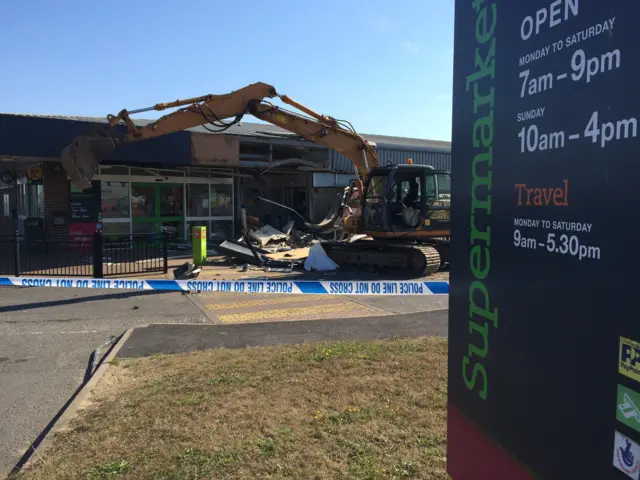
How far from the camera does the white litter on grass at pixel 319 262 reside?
14.8 meters

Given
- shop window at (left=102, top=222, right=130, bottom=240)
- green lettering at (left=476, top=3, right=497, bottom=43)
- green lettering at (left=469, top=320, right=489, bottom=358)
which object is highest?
green lettering at (left=476, top=3, right=497, bottom=43)

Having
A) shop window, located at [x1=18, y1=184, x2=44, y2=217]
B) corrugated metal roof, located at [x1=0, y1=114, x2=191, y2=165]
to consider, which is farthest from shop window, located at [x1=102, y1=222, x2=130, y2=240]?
corrugated metal roof, located at [x1=0, y1=114, x2=191, y2=165]

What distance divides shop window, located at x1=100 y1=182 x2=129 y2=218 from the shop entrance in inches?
10.6

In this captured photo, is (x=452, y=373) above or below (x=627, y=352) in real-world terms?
below

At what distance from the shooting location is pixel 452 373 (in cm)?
266

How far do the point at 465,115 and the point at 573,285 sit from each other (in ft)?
3.29

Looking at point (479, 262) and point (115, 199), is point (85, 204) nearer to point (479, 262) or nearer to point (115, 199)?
point (115, 199)

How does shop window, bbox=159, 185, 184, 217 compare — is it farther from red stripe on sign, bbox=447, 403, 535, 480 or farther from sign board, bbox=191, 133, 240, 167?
red stripe on sign, bbox=447, 403, 535, 480

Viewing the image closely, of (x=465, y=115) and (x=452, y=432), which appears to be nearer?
(x=465, y=115)

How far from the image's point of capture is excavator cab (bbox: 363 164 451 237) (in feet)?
46.7

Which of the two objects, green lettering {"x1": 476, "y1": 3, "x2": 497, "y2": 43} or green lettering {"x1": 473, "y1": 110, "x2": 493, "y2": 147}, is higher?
green lettering {"x1": 476, "y1": 3, "x2": 497, "y2": 43}

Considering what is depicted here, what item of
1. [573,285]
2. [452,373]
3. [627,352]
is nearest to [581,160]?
[573,285]

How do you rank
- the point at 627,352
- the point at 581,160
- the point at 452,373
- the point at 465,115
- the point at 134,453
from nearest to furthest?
the point at 627,352
the point at 581,160
the point at 465,115
the point at 452,373
the point at 134,453

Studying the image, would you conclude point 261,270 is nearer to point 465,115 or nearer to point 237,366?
point 237,366
